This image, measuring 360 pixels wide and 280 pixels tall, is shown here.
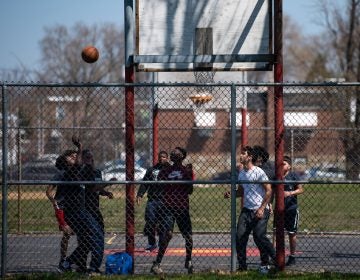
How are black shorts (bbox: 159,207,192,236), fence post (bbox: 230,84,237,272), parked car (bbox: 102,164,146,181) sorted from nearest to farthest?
fence post (bbox: 230,84,237,272) < black shorts (bbox: 159,207,192,236) < parked car (bbox: 102,164,146,181)

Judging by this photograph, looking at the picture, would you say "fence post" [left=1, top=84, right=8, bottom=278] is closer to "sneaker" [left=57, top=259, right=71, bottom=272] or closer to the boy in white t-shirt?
"sneaker" [left=57, top=259, right=71, bottom=272]

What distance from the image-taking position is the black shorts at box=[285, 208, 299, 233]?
12.1 meters

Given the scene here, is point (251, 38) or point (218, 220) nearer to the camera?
point (251, 38)

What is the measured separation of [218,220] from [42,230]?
4194 millimetres

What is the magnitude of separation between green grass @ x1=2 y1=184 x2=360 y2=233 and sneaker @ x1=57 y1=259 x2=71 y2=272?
445 centimetres

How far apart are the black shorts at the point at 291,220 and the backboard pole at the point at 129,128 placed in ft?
10.2

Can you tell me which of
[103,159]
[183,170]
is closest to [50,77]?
[103,159]

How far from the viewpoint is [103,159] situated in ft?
83.4

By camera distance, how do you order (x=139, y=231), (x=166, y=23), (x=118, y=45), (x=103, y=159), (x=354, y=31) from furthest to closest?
(x=118, y=45) < (x=354, y=31) < (x=103, y=159) < (x=139, y=231) < (x=166, y=23)

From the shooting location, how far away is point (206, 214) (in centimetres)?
1928

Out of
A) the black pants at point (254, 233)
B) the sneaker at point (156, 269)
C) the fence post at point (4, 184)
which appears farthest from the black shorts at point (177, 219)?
the fence post at point (4, 184)

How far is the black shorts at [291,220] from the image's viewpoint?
12.1m

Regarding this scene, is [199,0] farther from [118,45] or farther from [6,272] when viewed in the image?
[118,45]

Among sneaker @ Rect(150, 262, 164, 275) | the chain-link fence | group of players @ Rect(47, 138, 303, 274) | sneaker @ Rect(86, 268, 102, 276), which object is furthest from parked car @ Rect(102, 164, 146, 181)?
sneaker @ Rect(86, 268, 102, 276)
